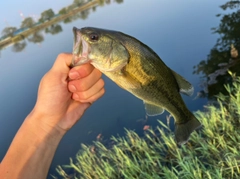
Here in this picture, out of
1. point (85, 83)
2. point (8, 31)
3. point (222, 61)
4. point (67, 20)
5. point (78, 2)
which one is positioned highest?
point (85, 83)

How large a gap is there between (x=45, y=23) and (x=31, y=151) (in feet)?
66.5

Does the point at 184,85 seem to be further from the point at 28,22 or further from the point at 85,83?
the point at 28,22

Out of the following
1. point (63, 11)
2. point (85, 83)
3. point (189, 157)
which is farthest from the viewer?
point (63, 11)

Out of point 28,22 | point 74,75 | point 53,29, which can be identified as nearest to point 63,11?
point 28,22

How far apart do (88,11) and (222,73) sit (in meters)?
13.9

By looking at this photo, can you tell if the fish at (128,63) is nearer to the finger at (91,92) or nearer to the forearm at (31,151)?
the finger at (91,92)

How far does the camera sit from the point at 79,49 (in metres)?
1.34

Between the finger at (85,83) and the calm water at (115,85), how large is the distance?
12.9 feet

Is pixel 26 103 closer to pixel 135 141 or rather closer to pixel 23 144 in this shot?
pixel 135 141

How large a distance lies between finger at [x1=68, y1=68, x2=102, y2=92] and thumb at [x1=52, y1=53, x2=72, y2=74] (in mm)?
82

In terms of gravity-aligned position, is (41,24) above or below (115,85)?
above

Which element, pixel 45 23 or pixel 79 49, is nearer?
pixel 79 49

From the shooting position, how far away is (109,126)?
6.36 meters

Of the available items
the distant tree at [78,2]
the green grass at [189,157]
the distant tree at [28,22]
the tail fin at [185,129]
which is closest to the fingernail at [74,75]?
the tail fin at [185,129]
